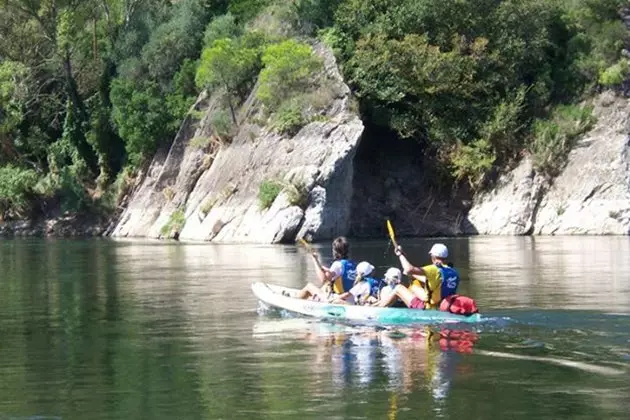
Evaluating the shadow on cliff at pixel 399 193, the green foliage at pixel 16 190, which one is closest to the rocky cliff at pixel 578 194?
the shadow on cliff at pixel 399 193

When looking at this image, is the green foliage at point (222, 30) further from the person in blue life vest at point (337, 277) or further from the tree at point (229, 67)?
the person in blue life vest at point (337, 277)

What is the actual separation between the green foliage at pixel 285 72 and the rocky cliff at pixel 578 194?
33.2 feet

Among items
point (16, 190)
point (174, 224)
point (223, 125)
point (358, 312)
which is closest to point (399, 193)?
point (223, 125)

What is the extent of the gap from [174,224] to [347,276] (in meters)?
37.1

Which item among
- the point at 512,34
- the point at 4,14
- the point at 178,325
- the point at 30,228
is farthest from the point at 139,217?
the point at 178,325

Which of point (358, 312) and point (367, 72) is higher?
point (367, 72)

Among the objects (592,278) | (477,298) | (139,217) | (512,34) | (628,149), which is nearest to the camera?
(477,298)

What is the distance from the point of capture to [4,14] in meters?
72.7

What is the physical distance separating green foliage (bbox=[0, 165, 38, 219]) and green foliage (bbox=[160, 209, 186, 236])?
11347 mm

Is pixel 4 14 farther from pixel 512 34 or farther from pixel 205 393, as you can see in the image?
pixel 205 393

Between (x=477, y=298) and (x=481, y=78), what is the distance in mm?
34105

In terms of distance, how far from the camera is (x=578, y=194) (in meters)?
56.9

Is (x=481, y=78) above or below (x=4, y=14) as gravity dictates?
below

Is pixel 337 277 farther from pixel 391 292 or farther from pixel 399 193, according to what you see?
pixel 399 193
